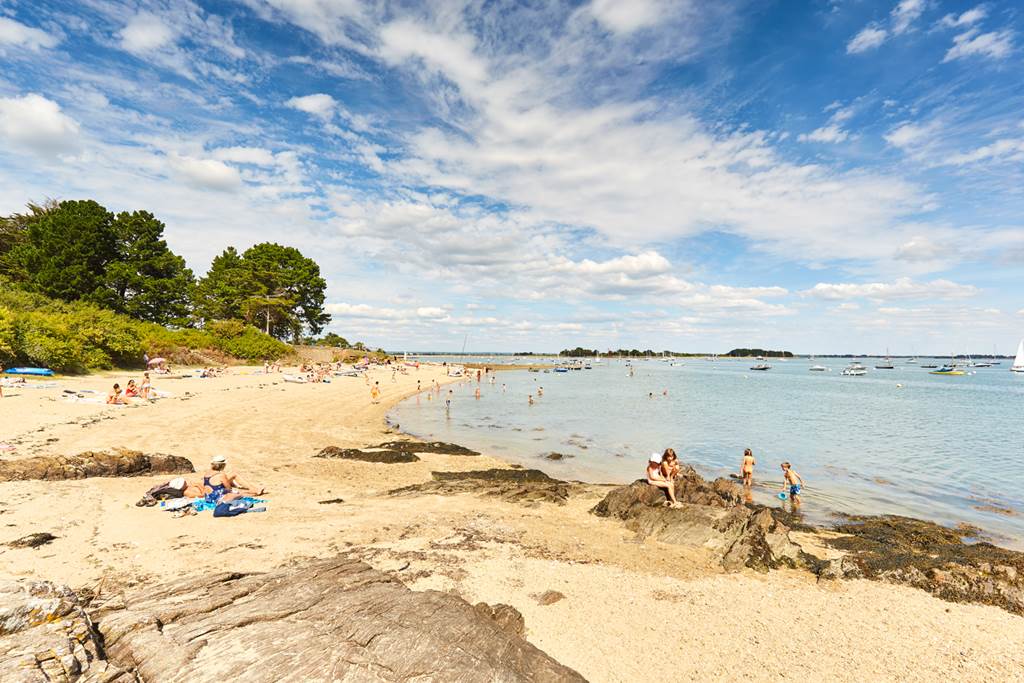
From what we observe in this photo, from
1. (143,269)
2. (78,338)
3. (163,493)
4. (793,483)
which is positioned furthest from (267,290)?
(793,483)

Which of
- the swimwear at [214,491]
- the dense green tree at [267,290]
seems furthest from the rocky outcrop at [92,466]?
the dense green tree at [267,290]

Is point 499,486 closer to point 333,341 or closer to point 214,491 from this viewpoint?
point 214,491

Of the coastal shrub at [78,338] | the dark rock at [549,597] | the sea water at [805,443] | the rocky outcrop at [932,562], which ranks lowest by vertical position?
the sea water at [805,443]

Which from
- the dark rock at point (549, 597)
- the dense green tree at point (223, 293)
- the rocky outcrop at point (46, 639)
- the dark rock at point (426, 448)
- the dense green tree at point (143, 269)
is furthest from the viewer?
the dense green tree at point (223, 293)

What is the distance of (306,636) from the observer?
15.9 ft

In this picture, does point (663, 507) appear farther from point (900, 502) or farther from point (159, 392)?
point (159, 392)

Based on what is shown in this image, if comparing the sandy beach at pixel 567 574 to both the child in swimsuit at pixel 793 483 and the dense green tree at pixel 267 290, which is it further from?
the dense green tree at pixel 267 290

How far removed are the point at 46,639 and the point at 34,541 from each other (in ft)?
20.4

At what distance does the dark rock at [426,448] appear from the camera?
69.0ft

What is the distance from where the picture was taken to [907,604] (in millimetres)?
8430

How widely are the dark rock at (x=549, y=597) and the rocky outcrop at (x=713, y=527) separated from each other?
3.81 meters

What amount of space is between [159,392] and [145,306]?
3132 centimetres

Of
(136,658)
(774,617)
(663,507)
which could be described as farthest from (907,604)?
(136,658)

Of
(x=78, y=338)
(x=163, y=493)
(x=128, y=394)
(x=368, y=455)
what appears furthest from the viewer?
(x=78, y=338)
